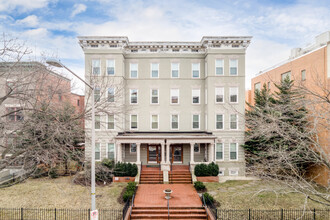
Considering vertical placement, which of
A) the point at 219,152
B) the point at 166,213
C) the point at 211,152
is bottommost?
the point at 166,213

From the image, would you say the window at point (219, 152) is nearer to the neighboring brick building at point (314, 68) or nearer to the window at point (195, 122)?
the window at point (195, 122)

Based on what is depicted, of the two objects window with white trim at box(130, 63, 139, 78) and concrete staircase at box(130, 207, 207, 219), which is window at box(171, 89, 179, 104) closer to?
window with white trim at box(130, 63, 139, 78)

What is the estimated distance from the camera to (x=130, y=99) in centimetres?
Answer: 2162

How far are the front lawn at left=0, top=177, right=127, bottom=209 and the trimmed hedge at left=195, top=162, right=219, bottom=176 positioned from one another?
693cm

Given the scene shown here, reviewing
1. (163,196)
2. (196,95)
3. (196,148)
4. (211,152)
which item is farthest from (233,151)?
(163,196)

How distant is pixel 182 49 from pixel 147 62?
13.8ft

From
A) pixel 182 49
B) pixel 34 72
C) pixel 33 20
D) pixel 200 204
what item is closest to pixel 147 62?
pixel 182 49

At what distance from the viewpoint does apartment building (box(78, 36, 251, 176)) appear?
20312mm

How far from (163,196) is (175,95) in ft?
36.3

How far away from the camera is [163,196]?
14.6 metres

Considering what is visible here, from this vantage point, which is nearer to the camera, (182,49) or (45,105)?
(45,105)

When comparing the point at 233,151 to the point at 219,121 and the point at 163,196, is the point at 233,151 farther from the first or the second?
the point at 163,196

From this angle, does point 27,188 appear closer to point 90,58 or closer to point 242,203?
point 90,58

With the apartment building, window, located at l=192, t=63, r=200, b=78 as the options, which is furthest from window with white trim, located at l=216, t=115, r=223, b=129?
window, located at l=192, t=63, r=200, b=78
